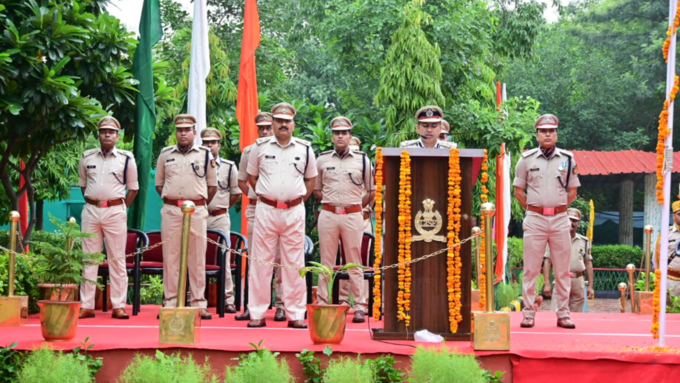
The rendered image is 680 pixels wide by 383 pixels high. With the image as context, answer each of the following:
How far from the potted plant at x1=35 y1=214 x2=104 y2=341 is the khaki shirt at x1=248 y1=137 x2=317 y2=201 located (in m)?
1.39

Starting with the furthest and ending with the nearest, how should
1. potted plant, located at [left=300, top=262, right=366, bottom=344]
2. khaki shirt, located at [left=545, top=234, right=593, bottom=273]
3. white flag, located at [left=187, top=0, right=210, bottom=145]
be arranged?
white flag, located at [left=187, top=0, right=210, bottom=145], khaki shirt, located at [left=545, top=234, right=593, bottom=273], potted plant, located at [left=300, top=262, right=366, bottom=344]

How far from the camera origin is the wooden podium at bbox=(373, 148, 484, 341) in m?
6.44

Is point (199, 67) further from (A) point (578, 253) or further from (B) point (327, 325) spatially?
(B) point (327, 325)

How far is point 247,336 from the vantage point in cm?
661

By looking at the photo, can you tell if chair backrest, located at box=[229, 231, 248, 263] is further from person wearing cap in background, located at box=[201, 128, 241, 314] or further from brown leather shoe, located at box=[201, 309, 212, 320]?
brown leather shoe, located at box=[201, 309, 212, 320]

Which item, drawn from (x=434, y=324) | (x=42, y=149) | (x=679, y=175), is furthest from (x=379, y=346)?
(x=679, y=175)

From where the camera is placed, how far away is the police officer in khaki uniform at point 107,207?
8.06m

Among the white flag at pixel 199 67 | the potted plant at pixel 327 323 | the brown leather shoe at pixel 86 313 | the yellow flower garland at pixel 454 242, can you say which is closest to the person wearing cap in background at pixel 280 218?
the potted plant at pixel 327 323

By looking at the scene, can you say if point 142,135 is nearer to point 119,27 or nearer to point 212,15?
point 119,27

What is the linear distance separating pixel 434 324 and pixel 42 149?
573 cm

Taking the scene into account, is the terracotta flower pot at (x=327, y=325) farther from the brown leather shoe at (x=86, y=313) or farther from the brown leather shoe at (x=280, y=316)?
the brown leather shoe at (x=86, y=313)

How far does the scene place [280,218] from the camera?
23.7ft

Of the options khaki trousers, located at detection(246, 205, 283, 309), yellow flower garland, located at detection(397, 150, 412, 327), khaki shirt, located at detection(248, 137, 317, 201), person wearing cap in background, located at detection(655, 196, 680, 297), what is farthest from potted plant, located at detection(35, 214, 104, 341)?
person wearing cap in background, located at detection(655, 196, 680, 297)

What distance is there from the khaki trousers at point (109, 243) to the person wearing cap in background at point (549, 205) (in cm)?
354
